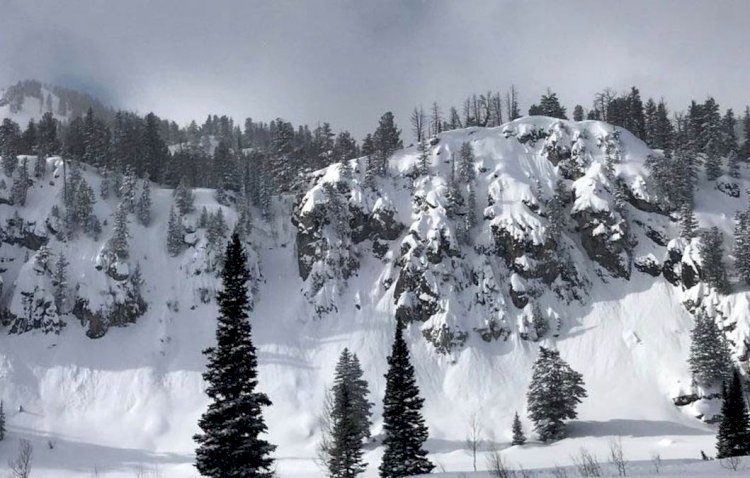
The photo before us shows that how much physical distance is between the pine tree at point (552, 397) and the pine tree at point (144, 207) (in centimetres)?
6422

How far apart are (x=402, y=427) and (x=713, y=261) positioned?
5820 centimetres

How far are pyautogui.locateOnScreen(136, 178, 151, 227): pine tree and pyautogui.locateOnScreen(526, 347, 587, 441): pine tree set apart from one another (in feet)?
211

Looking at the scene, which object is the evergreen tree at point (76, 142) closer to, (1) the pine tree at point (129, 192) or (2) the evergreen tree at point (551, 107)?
(1) the pine tree at point (129, 192)

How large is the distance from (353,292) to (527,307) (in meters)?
25.4

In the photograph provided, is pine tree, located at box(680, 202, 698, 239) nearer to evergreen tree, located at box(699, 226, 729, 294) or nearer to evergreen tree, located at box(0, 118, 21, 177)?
evergreen tree, located at box(699, 226, 729, 294)

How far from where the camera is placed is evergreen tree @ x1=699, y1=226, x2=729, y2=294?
222 feet

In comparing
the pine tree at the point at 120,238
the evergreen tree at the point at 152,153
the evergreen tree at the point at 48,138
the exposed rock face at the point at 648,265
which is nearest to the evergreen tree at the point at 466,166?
the exposed rock face at the point at 648,265

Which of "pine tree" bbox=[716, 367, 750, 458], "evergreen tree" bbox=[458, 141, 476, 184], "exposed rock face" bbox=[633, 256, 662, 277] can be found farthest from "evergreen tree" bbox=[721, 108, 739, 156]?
"pine tree" bbox=[716, 367, 750, 458]

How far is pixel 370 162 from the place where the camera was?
301ft

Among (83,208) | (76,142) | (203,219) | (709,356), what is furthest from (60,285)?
(709,356)

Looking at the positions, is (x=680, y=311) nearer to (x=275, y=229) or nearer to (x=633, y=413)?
(x=633, y=413)

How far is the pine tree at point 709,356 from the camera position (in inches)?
2216

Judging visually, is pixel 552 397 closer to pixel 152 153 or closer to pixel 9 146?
pixel 152 153

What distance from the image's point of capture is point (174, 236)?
81.2m
